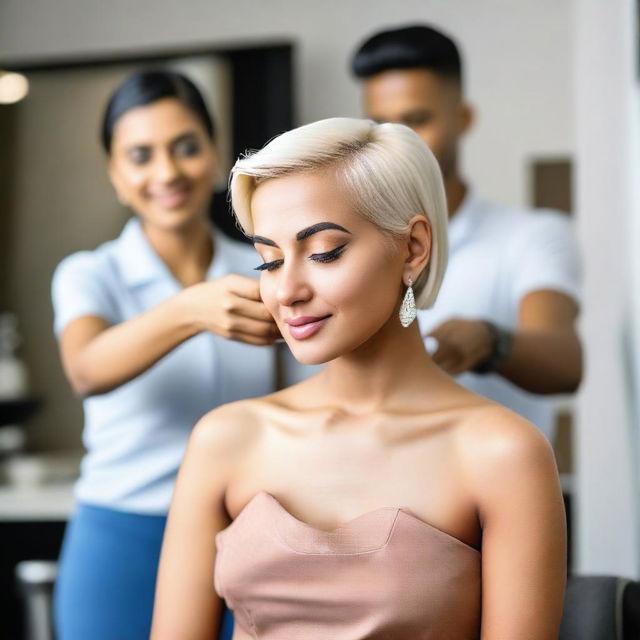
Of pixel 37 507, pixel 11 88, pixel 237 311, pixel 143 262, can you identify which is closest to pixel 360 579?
pixel 237 311

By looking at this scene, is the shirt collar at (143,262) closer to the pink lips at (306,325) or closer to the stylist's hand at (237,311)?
the stylist's hand at (237,311)

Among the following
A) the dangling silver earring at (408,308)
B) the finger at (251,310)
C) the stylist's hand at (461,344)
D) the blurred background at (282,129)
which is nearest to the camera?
the dangling silver earring at (408,308)

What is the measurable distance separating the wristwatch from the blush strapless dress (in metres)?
0.48

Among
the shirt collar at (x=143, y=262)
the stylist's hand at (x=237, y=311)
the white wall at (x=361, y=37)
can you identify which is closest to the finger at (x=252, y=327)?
the stylist's hand at (x=237, y=311)

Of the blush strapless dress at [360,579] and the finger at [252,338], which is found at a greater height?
the finger at [252,338]

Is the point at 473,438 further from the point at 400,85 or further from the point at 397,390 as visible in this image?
the point at 400,85

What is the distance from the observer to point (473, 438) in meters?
1.21

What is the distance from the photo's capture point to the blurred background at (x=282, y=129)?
3.22 m

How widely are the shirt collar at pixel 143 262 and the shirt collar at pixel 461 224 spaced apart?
0.47m

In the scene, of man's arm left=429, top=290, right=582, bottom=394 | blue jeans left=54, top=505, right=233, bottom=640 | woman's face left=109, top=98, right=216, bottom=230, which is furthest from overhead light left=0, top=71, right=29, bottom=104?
man's arm left=429, top=290, right=582, bottom=394

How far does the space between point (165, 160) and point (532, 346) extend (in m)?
0.77

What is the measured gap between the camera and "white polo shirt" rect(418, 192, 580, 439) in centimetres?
198

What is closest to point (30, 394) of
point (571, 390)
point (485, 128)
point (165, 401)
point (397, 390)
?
point (485, 128)

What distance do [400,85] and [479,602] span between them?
1124mm
